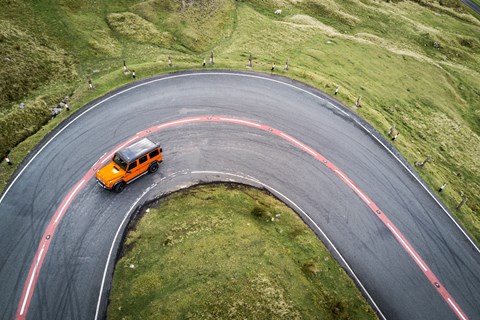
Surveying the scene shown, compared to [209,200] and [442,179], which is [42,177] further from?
[442,179]

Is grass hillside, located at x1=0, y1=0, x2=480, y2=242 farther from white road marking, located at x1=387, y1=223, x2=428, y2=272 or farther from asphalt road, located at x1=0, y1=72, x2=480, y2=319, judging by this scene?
white road marking, located at x1=387, y1=223, x2=428, y2=272

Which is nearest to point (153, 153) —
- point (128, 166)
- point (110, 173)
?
point (128, 166)

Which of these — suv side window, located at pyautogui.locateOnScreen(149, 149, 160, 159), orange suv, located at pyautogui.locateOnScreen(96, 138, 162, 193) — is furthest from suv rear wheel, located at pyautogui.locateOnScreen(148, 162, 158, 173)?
suv side window, located at pyautogui.locateOnScreen(149, 149, 160, 159)

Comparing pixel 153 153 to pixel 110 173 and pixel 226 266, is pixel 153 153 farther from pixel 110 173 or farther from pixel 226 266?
pixel 226 266

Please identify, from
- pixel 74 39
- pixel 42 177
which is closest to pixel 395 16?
pixel 74 39

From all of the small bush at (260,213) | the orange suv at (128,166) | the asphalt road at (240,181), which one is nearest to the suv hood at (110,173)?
the orange suv at (128,166)

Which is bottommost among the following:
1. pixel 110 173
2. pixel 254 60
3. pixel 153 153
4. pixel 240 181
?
pixel 240 181
